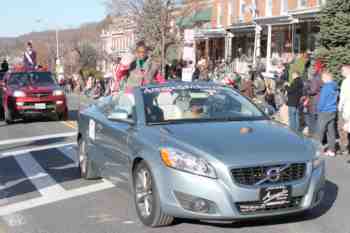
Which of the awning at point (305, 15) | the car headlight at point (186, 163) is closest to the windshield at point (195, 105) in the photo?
Answer: the car headlight at point (186, 163)

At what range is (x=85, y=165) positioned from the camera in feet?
27.8

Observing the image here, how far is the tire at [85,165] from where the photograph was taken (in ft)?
27.0

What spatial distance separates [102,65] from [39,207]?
77.0m

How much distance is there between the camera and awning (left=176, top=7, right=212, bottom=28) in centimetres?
4403

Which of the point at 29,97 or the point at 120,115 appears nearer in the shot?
the point at 120,115

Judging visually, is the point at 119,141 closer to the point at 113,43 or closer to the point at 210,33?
the point at 210,33

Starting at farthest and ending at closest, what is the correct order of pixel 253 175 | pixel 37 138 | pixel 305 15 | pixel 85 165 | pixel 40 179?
pixel 305 15 < pixel 37 138 < pixel 40 179 < pixel 85 165 < pixel 253 175

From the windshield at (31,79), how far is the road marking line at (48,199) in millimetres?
10311

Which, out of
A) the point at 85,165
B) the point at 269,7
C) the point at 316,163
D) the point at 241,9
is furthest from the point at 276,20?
the point at 316,163

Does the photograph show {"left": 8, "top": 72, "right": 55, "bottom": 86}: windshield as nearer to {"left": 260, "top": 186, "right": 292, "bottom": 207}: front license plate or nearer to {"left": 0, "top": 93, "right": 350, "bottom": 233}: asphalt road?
{"left": 0, "top": 93, "right": 350, "bottom": 233}: asphalt road

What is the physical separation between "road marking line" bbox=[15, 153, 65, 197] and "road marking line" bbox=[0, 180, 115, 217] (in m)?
0.16

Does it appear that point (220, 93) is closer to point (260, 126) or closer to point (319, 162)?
point (260, 126)

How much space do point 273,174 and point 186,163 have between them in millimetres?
819

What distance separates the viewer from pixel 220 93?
716 centimetres
